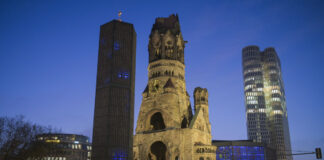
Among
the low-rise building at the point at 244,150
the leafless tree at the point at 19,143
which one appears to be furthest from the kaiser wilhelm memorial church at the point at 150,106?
the low-rise building at the point at 244,150

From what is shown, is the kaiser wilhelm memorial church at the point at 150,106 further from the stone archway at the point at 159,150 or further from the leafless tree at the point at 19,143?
the leafless tree at the point at 19,143

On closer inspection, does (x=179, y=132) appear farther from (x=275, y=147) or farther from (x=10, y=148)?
(x=275, y=147)

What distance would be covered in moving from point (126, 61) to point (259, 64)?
4695 inches

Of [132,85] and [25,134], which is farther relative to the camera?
[132,85]

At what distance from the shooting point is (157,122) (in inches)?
2645

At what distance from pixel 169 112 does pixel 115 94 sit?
1244cm

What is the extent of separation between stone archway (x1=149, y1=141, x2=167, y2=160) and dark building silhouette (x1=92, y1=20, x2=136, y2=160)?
5013mm

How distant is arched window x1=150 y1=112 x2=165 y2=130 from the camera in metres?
66.6

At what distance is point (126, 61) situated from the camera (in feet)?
221

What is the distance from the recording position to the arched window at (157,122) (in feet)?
218

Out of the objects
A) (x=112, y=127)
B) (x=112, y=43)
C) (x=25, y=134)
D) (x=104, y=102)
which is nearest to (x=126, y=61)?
(x=112, y=43)

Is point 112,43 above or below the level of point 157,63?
above

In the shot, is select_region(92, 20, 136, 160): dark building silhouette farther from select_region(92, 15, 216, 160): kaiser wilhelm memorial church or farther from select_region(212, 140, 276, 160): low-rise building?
select_region(212, 140, 276, 160): low-rise building

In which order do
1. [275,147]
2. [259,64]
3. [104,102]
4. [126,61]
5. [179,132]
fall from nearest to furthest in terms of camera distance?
[179,132]
[104,102]
[126,61]
[275,147]
[259,64]
